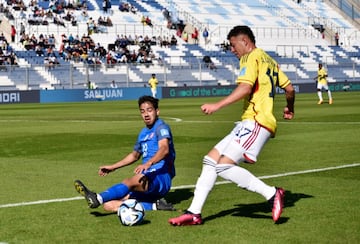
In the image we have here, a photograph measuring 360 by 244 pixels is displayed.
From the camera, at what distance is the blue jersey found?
9133mm

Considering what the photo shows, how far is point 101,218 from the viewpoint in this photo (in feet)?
28.8

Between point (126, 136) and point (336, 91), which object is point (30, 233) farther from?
point (336, 91)

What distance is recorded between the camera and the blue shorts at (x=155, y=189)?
9195mm

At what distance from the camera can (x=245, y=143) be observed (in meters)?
8.18

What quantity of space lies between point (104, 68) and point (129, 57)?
660 centimetres

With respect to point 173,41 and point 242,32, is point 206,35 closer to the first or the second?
point 173,41

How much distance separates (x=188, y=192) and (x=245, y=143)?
2.74 m

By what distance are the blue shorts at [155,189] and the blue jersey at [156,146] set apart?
0.07m

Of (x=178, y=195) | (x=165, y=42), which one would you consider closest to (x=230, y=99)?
(x=178, y=195)

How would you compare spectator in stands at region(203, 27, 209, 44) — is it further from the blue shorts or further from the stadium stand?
the blue shorts

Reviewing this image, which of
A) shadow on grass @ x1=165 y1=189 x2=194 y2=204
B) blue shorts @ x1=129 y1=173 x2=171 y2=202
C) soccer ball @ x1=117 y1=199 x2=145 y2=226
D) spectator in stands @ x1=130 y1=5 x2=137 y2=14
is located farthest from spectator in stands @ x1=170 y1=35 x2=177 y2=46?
soccer ball @ x1=117 y1=199 x2=145 y2=226

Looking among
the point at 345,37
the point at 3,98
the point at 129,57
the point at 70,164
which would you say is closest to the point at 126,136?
the point at 70,164

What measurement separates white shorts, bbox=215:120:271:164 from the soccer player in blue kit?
102cm

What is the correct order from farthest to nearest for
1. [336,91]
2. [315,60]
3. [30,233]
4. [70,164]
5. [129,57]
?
[315,60]
[336,91]
[129,57]
[70,164]
[30,233]
